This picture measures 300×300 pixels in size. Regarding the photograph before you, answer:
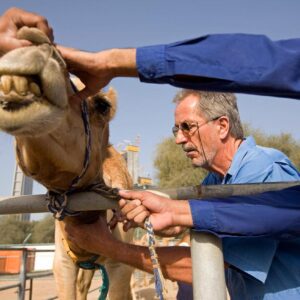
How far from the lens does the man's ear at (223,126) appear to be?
2.45 meters

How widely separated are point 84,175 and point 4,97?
738mm

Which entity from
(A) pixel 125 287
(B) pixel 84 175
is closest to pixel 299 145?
(A) pixel 125 287

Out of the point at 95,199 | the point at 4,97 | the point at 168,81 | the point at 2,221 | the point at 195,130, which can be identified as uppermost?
the point at 2,221

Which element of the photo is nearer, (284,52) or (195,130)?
(284,52)

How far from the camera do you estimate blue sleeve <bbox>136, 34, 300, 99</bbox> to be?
48.6 inches

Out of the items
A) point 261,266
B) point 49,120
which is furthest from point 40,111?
point 261,266

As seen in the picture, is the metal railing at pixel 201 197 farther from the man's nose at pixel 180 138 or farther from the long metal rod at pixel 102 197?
the man's nose at pixel 180 138

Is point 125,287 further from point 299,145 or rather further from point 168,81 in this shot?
point 299,145

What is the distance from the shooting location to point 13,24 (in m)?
1.35

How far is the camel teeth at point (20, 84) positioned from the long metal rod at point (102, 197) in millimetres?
617

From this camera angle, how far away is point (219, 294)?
4.09 feet

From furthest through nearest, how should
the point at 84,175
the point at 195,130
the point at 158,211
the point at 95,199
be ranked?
Result: the point at 195,130 < the point at 84,175 < the point at 95,199 < the point at 158,211

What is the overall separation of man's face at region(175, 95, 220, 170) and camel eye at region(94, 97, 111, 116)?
0.56 metres

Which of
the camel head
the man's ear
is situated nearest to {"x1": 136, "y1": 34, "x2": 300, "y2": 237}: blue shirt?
the camel head
